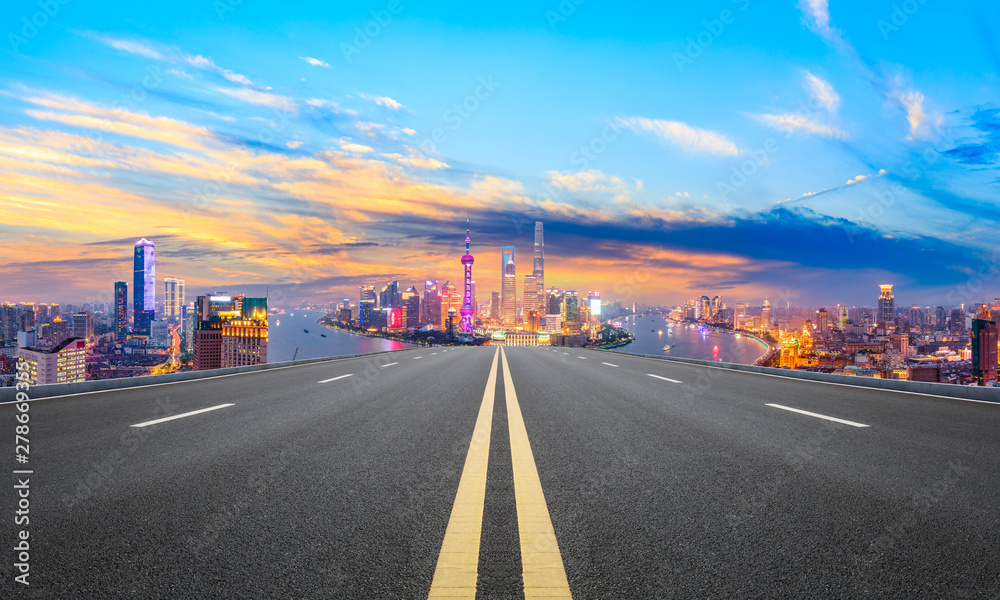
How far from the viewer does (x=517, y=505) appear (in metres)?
3.38

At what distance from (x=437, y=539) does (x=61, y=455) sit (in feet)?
15.6

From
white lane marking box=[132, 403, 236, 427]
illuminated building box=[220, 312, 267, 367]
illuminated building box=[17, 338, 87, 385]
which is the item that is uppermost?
white lane marking box=[132, 403, 236, 427]

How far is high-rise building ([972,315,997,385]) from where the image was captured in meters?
24.3

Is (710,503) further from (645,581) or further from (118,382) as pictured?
(118,382)

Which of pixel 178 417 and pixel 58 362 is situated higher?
pixel 178 417

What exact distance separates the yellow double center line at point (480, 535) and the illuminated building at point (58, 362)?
21.4m

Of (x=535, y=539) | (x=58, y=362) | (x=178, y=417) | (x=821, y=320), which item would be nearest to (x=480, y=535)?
(x=535, y=539)

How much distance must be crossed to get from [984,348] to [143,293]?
16322 cm

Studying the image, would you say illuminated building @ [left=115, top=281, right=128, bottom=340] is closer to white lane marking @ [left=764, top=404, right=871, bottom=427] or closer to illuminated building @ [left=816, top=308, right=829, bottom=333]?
white lane marking @ [left=764, top=404, right=871, bottom=427]

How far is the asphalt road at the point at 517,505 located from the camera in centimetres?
238

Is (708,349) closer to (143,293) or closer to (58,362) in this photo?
(58,362)

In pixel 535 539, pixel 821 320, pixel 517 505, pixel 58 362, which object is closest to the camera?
pixel 535 539

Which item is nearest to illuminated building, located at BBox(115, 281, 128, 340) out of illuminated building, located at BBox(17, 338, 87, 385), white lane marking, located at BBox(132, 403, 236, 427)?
illuminated building, located at BBox(17, 338, 87, 385)

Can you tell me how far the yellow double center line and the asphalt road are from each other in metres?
0.03
